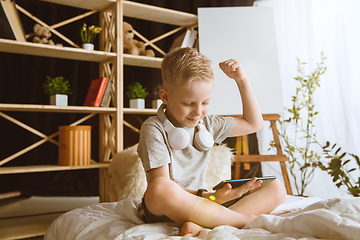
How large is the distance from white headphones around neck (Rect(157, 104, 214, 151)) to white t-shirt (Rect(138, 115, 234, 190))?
19 mm

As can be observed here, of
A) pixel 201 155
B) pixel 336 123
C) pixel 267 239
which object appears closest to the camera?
pixel 267 239

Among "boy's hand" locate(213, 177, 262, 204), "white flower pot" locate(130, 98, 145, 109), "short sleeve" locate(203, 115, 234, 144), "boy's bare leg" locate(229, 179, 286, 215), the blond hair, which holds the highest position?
"white flower pot" locate(130, 98, 145, 109)

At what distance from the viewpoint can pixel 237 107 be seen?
2.12 meters

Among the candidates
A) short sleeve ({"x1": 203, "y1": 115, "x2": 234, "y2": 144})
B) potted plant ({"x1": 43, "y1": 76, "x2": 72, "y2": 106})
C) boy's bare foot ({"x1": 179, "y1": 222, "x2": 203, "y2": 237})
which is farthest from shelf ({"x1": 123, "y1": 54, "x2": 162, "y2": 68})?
boy's bare foot ({"x1": 179, "y1": 222, "x2": 203, "y2": 237})

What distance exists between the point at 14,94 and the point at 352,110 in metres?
2.32

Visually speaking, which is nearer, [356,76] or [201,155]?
[201,155]

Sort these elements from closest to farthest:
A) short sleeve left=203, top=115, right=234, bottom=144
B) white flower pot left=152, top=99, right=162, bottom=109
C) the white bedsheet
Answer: the white bedsheet, short sleeve left=203, top=115, right=234, bottom=144, white flower pot left=152, top=99, right=162, bottom=109

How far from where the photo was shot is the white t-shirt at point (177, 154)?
0.97m

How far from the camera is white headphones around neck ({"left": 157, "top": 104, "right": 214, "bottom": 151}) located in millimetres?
991

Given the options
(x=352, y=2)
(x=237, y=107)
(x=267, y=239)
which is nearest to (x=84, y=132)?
(x=237, y=107)

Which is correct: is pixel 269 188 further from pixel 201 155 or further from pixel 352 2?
pixel 352 2

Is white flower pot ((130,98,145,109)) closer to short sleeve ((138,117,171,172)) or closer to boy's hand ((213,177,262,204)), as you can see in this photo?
short sleeve ((138,117,171,172))

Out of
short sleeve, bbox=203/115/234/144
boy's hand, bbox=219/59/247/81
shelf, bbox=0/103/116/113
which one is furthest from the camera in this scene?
shelf, bbox=0/103/116/113

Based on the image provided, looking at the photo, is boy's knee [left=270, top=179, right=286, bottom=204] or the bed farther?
boy's knee [left=270, top=179, right=286, bottom=204]
